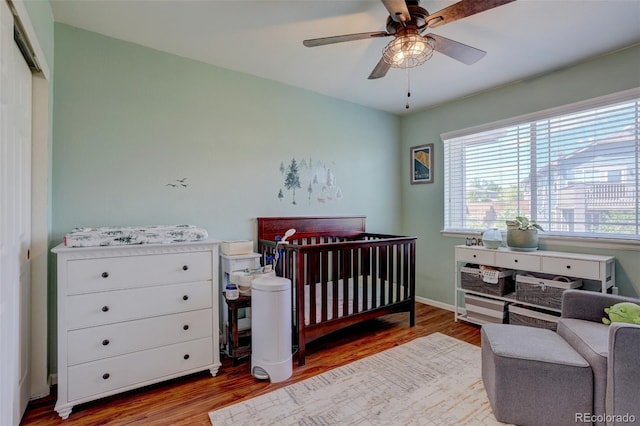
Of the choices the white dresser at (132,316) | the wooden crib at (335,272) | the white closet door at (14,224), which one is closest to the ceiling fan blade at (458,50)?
the wooden crib at (335,272)

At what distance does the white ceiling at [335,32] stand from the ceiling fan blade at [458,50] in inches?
11.1

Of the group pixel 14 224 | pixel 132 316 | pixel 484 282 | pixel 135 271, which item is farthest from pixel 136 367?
pixel 484 282

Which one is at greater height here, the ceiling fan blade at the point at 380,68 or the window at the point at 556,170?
the ceiling fan blade at the point at 380,68

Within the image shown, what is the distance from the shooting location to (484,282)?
3.06m

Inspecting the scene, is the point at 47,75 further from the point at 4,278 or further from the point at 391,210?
the point at 391,210

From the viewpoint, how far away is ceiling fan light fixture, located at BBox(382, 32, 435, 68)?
1751 millimetres

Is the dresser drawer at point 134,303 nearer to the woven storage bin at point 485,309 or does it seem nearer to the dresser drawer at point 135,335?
the dresser drawer at point 135,335

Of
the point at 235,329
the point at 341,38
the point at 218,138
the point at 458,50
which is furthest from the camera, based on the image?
the point at 218,138

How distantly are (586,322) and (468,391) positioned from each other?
850mm

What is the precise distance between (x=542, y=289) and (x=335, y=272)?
70.6 inches

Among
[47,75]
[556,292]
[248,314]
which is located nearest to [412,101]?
[556,292]

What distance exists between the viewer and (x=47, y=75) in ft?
6.41

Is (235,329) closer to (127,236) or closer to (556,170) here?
(127,236)

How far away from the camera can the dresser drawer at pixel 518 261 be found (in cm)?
272
